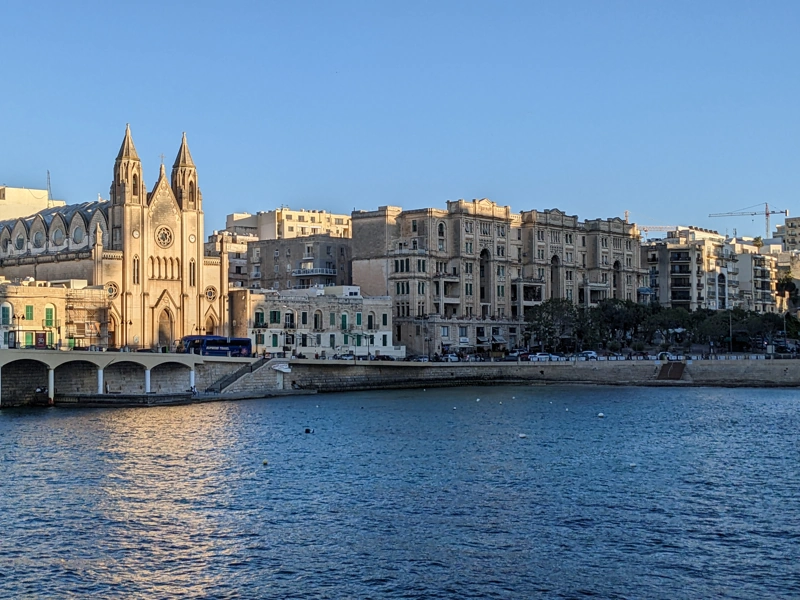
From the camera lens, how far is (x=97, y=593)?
3148 cm

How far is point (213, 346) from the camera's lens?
108m

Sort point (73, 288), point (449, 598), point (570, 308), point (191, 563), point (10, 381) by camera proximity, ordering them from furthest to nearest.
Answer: point (570, 308)
point (73, 288)
point (10, 381)
point (191, 563)
point (449, 598)

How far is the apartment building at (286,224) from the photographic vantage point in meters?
176

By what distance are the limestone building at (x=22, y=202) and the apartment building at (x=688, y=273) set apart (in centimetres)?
8587

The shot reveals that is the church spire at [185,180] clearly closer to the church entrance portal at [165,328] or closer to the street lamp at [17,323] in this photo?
the church entrance portal at [165,328]

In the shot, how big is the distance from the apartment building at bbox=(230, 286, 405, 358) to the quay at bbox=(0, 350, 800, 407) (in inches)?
420

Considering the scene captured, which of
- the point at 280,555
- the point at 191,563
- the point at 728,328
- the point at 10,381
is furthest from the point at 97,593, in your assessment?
the point at 728,328

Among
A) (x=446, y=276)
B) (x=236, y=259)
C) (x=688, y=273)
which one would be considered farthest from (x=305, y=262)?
(x=688, y=273)

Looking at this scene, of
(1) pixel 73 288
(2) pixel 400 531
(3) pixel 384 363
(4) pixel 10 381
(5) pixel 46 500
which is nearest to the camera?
(2) pixel 400 531

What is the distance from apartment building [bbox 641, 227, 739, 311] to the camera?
6781 inches

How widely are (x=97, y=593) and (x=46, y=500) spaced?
13.6 metres

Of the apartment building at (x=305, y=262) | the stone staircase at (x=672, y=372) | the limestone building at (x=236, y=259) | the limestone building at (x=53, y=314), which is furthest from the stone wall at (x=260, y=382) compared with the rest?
the limestone building at (x=236, y=259)

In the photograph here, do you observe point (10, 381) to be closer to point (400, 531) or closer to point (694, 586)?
point (400, 531)

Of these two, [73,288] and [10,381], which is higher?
[73,288]
